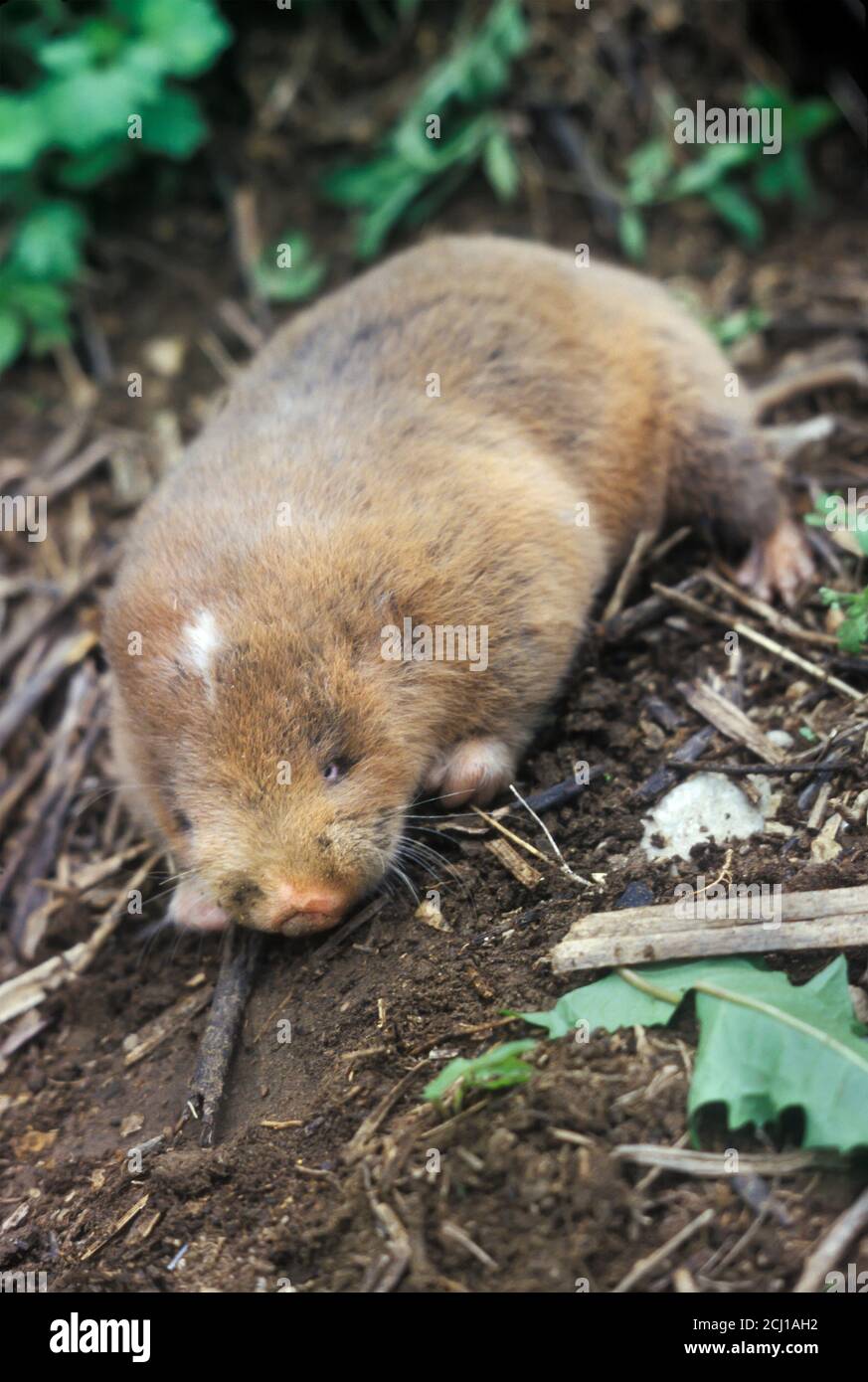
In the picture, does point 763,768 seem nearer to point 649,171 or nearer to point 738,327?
point 738,327

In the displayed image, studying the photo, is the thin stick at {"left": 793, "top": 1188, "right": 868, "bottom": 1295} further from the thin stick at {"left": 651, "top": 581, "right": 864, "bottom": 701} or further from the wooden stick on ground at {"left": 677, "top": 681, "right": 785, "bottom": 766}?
the thin stick at {"left": 651, "top": 581, "right": 864, "bottom": 701}

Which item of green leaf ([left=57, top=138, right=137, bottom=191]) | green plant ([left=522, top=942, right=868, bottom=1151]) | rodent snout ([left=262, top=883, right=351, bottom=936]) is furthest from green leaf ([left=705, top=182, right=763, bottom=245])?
green plant ([left=522, top=942, right=868, bottom=1151])

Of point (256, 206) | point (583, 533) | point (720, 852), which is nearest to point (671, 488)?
point (583, 533)

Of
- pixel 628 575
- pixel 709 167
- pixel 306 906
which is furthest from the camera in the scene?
pixel 709 167

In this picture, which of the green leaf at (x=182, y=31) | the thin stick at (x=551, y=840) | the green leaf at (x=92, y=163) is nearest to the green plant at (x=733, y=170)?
the green leaf at (x=182, y=31)

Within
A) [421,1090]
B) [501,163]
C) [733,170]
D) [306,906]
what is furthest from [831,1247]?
[733,170]

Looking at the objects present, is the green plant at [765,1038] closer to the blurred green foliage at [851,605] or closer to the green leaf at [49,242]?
the blurred green foliage at [851,605]
